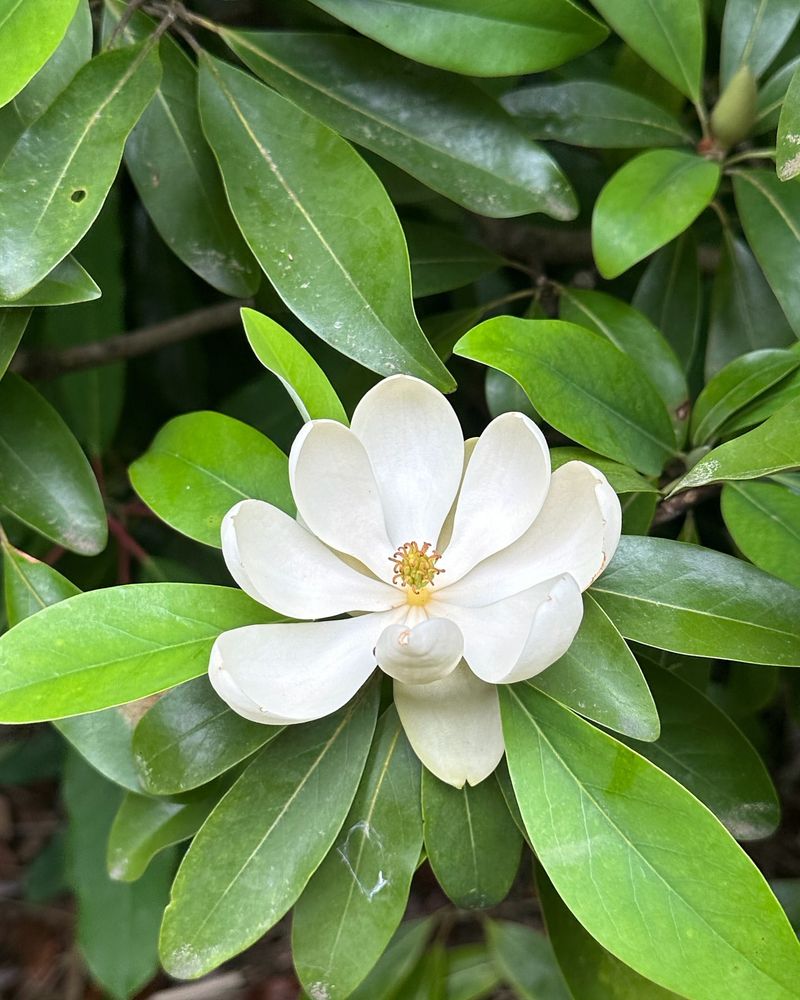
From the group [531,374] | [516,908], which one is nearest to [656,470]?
[531,374]

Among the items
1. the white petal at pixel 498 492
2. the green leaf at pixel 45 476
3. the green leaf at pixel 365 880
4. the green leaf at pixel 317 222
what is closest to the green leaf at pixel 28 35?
the green leaf at pixel 317 222

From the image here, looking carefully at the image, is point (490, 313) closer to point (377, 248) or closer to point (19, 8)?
point (377, 248)

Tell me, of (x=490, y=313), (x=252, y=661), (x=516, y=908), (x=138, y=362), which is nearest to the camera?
(x=252, y=661)

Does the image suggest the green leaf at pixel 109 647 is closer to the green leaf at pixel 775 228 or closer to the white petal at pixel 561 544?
the white petal at pixel 561 544

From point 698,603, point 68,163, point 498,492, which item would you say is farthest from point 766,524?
point 68,163

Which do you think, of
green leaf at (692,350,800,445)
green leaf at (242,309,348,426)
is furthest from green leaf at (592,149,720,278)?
green leaf at (242,309,348,426)
